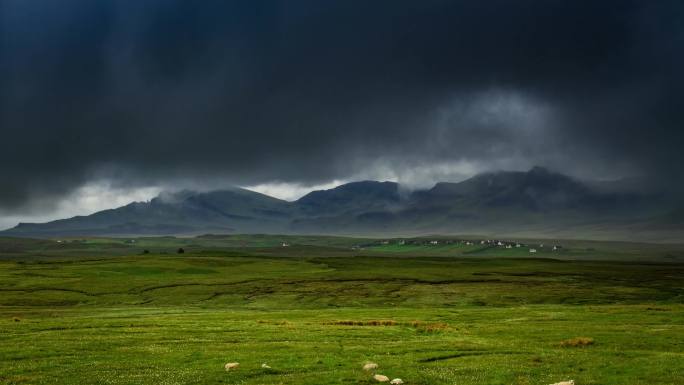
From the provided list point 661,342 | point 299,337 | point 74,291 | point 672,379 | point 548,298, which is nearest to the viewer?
point 672,379

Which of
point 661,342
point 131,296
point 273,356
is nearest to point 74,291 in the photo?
point 131,296

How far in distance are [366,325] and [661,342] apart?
28.3 metres

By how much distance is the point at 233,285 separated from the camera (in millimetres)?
131250

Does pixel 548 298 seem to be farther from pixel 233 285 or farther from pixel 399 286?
pixel 233 285

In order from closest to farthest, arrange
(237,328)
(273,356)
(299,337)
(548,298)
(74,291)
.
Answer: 1. (273,356)
2. (299,337)
3. (237,328)
4. (548,298)
5. (74,291)

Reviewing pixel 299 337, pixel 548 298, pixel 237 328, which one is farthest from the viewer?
pixel 548 298

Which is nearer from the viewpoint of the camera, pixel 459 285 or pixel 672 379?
pixel 672 379

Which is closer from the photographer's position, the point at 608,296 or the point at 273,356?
the point at 273,356

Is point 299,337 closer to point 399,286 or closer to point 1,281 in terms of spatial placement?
point 399,286

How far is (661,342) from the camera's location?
4503 cm

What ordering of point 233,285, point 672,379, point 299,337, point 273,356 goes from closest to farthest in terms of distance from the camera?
1. point 672,379
2. point 273,356
3. point 299,337
4. point 233,285

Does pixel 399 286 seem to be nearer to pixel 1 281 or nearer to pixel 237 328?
pixel 237 328

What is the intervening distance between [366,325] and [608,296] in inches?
2967

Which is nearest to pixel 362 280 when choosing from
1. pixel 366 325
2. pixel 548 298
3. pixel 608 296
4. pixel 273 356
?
pixel 548 298
